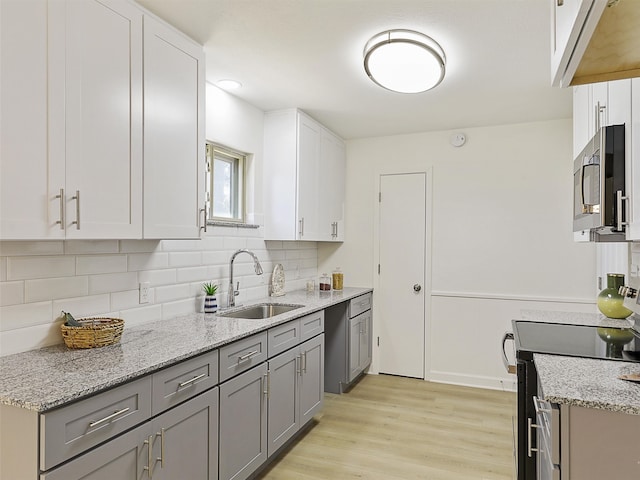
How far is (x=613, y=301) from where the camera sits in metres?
2.65

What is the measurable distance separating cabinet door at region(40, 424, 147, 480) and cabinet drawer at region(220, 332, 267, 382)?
20.1 inches

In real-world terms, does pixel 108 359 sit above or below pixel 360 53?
below

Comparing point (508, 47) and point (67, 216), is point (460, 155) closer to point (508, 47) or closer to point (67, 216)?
point (508, 47)

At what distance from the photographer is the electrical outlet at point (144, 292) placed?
2381 mm

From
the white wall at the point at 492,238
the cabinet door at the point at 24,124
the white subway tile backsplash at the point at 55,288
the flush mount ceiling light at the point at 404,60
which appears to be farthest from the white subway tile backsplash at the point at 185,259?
the white wall at the point at 492,238

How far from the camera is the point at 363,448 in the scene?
288cm

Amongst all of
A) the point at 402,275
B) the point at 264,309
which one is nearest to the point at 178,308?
the point at 264,309

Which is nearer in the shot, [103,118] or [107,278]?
[103,118]

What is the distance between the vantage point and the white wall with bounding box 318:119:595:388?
3822mm

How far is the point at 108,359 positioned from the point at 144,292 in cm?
77

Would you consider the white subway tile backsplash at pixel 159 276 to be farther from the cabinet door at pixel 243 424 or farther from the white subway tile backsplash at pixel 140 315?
the cabinet door at pixel 243 424

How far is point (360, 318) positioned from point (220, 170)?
191 centimetres

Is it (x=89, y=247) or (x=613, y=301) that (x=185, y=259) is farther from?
(x=613, y=301)

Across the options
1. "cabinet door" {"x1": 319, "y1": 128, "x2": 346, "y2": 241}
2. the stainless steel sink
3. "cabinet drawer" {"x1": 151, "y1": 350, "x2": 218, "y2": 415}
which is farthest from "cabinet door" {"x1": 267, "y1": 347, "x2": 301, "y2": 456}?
"cabinet door" {"x1": 319, "y1": 128, "x2": 346, "y2": 241}
